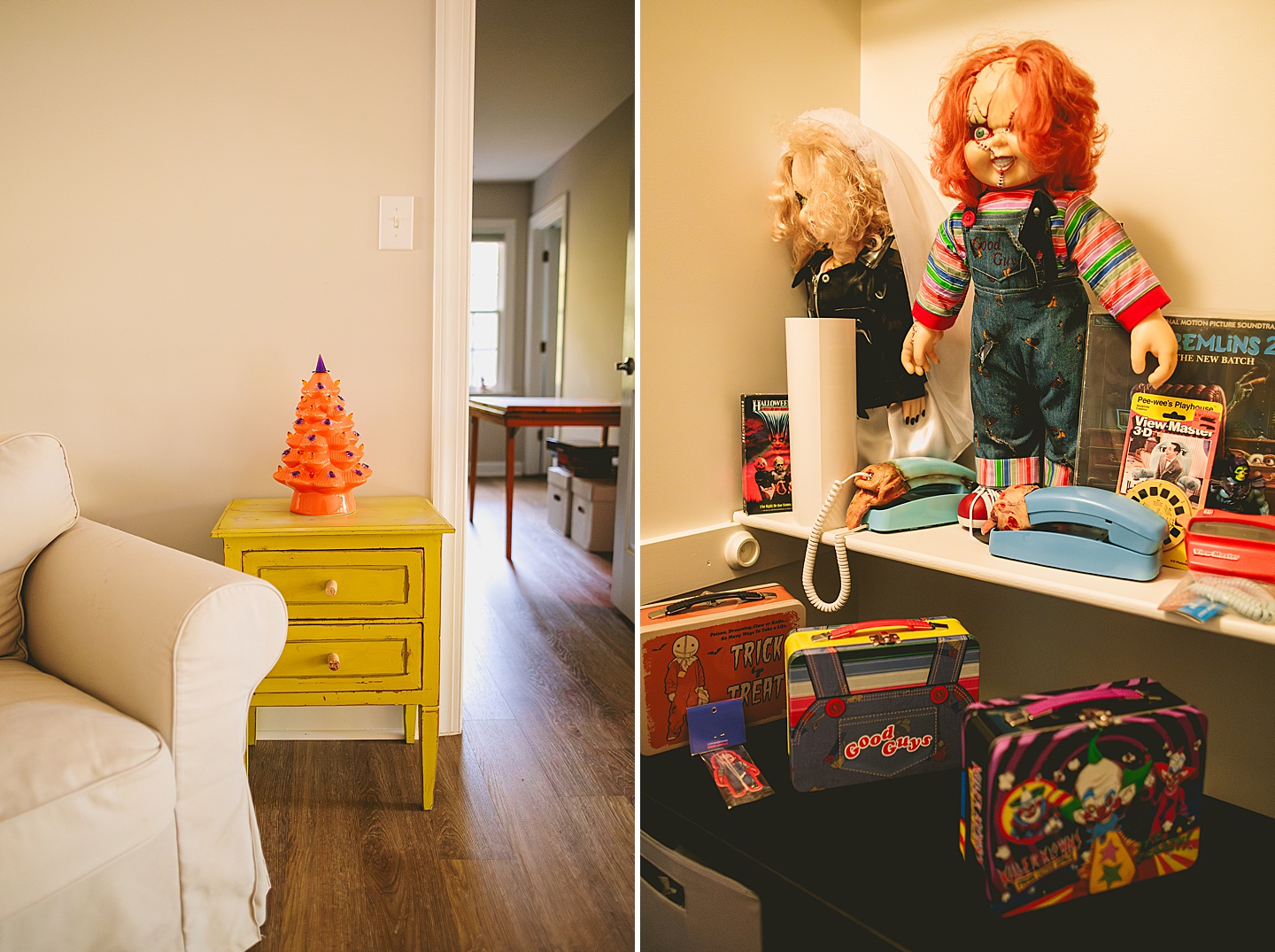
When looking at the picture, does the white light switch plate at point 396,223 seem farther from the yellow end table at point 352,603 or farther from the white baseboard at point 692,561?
the white baseboard at point 692,561

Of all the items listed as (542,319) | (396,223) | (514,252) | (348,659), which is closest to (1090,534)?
(348,659)

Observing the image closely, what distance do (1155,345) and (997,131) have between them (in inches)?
12.8

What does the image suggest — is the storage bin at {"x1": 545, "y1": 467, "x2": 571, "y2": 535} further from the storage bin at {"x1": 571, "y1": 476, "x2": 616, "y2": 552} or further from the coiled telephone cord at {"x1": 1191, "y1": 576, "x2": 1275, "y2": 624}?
the coiled telephone cord at {"x1": 1191, "y1": 576, "x2": 1275, "y2": 624}

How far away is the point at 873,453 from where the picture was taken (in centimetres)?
146

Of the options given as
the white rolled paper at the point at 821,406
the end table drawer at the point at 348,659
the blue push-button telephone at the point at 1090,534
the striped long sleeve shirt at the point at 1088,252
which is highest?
the striped long sleeve shirt at the point at 1088,252

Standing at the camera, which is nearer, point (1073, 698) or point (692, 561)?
point (1073, 698)

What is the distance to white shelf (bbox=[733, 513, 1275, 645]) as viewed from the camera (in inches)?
35.8

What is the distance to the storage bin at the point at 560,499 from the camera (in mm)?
4379

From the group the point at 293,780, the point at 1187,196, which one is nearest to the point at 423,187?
the point at 293,780

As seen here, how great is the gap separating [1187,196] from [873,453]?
1.79 ft

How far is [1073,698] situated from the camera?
3.25ft

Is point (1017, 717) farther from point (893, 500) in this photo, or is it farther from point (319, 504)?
point (319, 504)

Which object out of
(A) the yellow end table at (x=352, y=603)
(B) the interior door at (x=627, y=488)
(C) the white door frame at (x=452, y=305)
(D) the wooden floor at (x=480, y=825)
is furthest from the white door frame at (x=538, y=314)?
(A) the yellow end table at (x=352, y=603)

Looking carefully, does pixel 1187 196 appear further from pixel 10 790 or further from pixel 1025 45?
pixel 10 790
